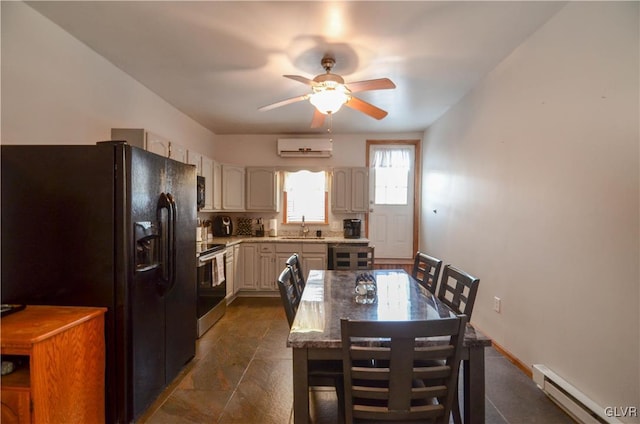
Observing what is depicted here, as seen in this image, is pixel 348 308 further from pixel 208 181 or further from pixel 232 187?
pixel 232 187

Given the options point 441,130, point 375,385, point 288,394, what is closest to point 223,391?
point 288,394

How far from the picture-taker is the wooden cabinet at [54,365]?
1.33 meters

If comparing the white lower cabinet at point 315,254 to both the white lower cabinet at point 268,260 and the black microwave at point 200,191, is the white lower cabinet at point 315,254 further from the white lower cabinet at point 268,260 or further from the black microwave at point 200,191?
the black microwave at point 200,191

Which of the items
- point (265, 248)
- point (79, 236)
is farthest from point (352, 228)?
point (79, 236)

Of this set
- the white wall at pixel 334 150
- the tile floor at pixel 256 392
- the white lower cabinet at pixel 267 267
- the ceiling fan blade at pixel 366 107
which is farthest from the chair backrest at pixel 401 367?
the white wall at pixel 334 150

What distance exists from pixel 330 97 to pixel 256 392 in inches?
91.5

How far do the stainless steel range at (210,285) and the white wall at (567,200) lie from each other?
9.49 feet

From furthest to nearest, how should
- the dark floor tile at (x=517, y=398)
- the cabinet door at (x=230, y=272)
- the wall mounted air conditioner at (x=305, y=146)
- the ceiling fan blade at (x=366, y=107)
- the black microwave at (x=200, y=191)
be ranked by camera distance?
the wall mounted air conditioner at (x=305, y=146) < the cabinet door at (x=230, y=272) < the black microwave at (x=200, y=191) < the ceiling fan blade at (x=366, y=107) < the dark floor tile at (x=517, y=398)

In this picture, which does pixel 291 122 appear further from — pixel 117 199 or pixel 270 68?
pixel 117 199

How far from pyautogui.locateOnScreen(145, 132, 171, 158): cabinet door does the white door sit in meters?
3.32

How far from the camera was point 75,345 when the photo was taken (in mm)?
1530

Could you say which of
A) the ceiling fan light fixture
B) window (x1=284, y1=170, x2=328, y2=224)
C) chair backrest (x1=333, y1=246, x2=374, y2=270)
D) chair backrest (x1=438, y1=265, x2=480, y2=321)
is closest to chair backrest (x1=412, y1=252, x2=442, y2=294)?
chair backrest (x1=438, y1=265, x2=480, y2=321)

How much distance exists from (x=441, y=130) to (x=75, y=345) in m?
4.48

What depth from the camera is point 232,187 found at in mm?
4758
